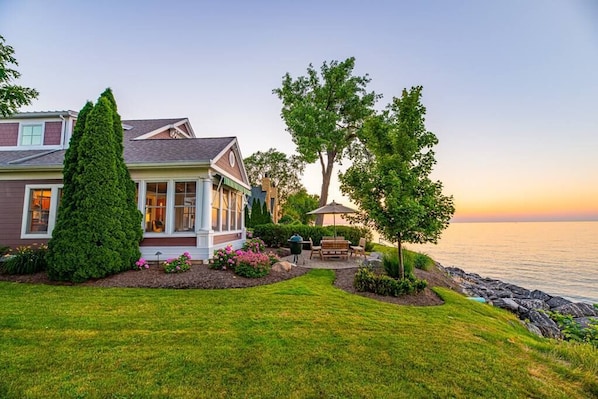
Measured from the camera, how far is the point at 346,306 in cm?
579

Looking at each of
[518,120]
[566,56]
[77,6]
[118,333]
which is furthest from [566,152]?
[77,6]

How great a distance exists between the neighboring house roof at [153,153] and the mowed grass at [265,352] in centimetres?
490

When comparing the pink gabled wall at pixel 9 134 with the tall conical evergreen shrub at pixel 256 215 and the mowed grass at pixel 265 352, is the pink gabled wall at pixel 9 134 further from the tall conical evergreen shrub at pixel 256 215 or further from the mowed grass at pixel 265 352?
the tall conical evergreen shrub at pixel 256 215

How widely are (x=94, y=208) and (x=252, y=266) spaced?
4.77 meters

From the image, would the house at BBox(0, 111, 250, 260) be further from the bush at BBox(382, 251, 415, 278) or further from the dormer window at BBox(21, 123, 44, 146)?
the bush at BBox(382, 251, 415, 278)

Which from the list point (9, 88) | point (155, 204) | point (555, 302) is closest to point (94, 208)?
point (155, 204)

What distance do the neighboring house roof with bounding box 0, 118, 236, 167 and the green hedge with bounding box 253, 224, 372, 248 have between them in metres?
6.41

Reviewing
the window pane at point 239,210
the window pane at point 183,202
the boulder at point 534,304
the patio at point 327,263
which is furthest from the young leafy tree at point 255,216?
the boulder at point 534,304

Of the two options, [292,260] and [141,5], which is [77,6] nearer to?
[141,5]

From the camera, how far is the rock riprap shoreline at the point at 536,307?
718 cm

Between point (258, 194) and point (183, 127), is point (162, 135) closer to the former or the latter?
point (183, 127)

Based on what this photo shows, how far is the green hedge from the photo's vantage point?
1573 cm

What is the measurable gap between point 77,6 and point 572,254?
1498 inches

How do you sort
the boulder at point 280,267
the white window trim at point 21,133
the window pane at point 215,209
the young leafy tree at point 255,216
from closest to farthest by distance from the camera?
1. the boulder at point 280,267
2. the window pane at point 215,209
3. the white window trim at point 21,133
4. the young leafy tree at point 255,216
